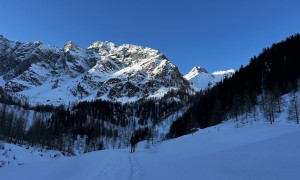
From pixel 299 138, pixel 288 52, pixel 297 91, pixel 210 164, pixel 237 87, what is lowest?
pixel 210 164

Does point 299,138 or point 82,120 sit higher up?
point 82,120

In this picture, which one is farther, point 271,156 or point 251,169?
point 271,156

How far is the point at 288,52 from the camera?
10725 cm

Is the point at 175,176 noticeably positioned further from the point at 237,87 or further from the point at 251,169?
the point at 237,87

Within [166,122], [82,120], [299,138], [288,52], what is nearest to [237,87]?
[288,52]

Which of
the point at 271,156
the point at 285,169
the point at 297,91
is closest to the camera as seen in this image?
the point at 285,169

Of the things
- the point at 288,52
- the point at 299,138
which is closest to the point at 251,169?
the point at 299,138

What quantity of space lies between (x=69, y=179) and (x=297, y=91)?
266 ft

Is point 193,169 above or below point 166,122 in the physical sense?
below

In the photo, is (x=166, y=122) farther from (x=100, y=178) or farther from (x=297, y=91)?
(x=100, y=178)

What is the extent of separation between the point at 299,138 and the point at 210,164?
5.66 metres

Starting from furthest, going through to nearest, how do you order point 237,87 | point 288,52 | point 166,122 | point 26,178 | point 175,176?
1. point 166,122
2. point 237,87
3. point 288,52
4. point 26,178
5. point 175,176

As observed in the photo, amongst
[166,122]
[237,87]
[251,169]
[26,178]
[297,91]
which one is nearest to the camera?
[251,169]

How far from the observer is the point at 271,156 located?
14172mm
